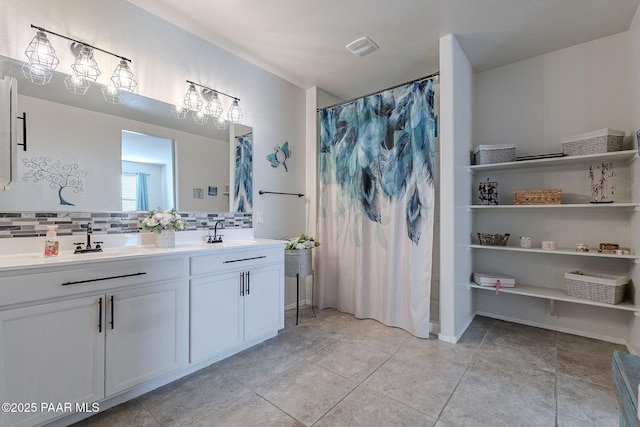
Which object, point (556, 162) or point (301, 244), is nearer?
point (556, 162)

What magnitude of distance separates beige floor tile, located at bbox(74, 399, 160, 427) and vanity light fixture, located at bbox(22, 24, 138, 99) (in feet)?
6.55

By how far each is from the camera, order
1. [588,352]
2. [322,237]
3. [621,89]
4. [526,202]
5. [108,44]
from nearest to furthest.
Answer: [108,44] < [588,352] < [621,89] < [526,202] < [322,237]

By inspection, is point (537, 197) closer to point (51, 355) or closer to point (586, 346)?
point (586, 346)

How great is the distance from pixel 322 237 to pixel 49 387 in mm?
2489

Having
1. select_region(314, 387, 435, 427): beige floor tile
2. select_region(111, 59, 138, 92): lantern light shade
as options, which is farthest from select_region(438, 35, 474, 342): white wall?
select_region(111, 59, 138, 92): lantern light shade

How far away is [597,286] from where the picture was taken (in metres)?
2.35

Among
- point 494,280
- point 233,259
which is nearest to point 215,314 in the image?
point 233,259

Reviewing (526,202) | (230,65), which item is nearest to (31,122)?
(230,65)

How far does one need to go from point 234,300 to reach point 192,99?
1733 mm

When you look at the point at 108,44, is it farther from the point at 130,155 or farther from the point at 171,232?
the point at 171,232

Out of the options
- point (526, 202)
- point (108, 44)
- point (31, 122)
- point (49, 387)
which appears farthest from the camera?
point (526, 202)

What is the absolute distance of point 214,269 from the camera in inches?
83.1

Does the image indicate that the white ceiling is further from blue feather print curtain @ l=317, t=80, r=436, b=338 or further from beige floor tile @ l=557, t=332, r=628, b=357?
beige floor tile @ l=557, t=332, r=628, b=357

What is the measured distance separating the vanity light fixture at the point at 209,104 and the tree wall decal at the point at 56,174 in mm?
885
